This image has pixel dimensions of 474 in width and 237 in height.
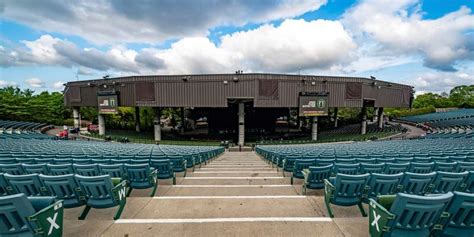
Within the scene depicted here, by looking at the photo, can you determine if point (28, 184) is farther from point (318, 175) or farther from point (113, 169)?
point (318, 175)

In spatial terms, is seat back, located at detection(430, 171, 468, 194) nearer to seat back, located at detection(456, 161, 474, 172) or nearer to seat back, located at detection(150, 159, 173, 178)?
seat back, located at detection(456, 161, 474, 172)

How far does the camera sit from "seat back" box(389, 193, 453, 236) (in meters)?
2.67

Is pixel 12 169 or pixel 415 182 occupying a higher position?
pixel 415 182

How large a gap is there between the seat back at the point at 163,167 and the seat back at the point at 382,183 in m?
5.35

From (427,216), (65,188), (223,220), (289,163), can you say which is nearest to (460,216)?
(427,216)

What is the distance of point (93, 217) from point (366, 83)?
1405 inches

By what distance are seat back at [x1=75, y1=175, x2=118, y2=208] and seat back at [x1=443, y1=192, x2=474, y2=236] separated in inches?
209

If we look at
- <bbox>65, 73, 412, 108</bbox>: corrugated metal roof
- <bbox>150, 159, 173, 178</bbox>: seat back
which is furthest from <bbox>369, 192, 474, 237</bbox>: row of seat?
<bbox>65, 73, 412, 108</bbox>: corrugated metal roof

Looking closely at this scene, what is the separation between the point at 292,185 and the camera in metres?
6.50

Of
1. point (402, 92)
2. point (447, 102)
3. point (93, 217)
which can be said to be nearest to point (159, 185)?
point (93, 217)

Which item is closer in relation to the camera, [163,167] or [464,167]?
[464,167]

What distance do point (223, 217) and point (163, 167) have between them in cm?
336

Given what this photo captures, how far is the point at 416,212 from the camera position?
2762mm

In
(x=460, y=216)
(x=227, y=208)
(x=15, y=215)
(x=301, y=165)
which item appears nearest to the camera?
(x=15, y=215)
